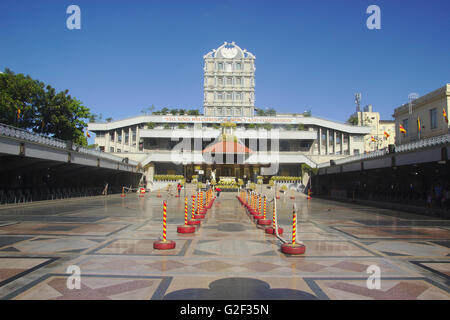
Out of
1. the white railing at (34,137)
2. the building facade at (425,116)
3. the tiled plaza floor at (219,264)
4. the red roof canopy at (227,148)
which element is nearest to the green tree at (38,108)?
the white railing at (34,137)

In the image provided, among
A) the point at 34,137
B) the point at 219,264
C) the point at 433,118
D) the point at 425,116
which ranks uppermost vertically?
the point at 425,116

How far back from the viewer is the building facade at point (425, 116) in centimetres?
3775

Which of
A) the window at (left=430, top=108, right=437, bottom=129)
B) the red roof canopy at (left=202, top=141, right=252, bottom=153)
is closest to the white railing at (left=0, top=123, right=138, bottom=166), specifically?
the red roof canopy at (left=202, top=141, right=252, bottom=153)

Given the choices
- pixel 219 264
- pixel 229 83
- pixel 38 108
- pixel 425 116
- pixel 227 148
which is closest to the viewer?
pixel 219 264

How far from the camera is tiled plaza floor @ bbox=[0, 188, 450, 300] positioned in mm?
6551

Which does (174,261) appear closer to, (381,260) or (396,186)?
(381,260)

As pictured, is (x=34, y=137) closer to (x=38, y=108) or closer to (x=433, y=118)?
(x=38, y=108)

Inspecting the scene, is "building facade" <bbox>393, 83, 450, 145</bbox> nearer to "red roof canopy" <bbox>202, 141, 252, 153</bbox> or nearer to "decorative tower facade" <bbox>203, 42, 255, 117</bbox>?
"red roof canopy" <bbox>202, 141, 252, 153</bbox>

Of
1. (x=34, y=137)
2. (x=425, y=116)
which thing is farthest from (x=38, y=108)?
(x=425, y=116)

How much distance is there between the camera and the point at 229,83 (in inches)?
3585

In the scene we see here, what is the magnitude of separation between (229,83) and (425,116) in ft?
190

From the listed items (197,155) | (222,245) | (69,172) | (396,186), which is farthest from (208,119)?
(222,245)
